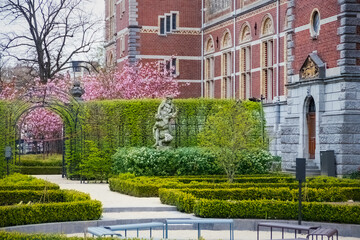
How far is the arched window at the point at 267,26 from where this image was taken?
44906mm

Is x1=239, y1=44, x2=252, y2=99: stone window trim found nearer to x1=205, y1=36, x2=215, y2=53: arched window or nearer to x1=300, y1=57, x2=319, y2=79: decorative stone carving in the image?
x1=205, y1=36, x2=215, y2=53: arched window

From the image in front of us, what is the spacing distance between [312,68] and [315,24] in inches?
69.1

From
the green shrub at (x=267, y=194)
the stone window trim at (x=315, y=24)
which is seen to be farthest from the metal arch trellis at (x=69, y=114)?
the green shrub at (x=267, y=194)

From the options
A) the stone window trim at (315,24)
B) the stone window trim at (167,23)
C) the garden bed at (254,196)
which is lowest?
the garden bed at (254,196)

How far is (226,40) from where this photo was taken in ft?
168

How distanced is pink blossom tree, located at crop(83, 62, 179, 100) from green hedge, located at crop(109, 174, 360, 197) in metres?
20.9

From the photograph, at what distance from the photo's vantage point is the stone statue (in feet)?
106

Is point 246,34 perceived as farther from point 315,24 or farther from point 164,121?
point 164,121

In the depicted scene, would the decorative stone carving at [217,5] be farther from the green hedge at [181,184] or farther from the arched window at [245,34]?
the green hedge at [181,184]

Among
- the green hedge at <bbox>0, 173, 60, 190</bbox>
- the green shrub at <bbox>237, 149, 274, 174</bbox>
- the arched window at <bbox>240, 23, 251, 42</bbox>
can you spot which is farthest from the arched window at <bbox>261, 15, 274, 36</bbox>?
the green hedge at <bbox>0, 173, 60, 190</bbox>

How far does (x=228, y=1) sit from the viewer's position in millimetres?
50938

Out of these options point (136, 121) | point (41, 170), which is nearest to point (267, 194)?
point (136, 121)

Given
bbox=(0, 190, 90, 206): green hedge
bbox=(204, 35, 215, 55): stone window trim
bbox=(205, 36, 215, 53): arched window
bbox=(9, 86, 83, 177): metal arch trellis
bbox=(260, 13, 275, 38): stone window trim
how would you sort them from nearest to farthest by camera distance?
bbox=(0, 190, 90, 206): green hedge → bbox=(9, 86, 83, 177): metal arch trellis → bbox=(260, 13, 275, 38): stone window trim → bbox=(204, 35, 215, 55): stone window trim → bbox=(205, 36, 215, 53): arched window

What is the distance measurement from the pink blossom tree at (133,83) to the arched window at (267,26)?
7633 mm
